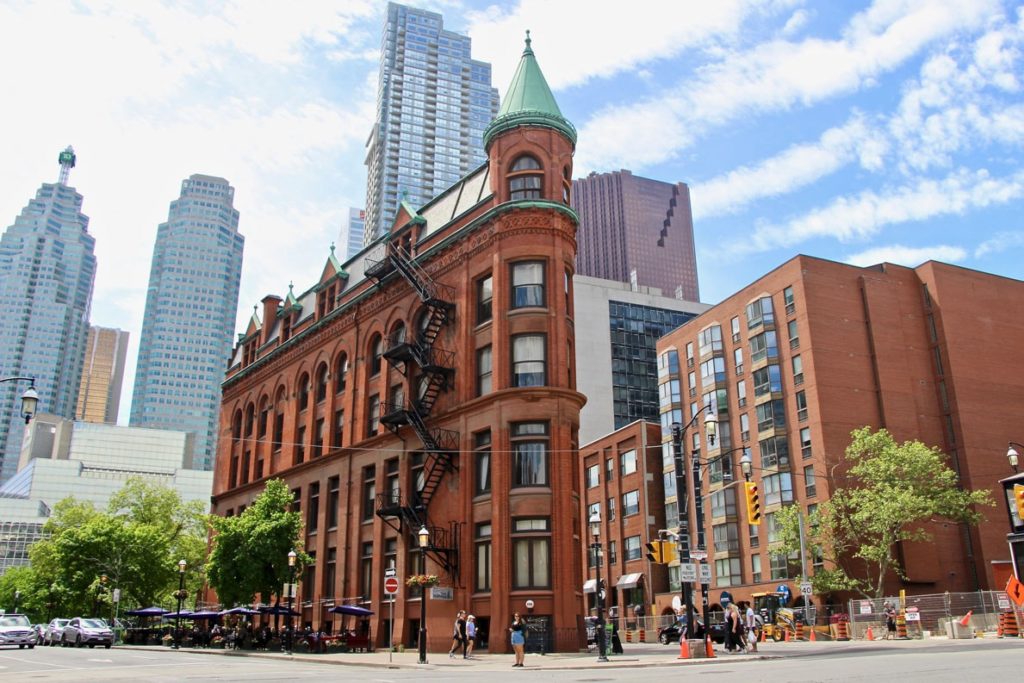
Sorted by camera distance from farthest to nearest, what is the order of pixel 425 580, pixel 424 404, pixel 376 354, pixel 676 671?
pixel 376 354, pixel 424 404, pixel 425 580, pixel 676 671

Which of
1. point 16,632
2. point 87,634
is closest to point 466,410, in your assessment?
point 16,632

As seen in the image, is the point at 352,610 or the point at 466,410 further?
the point at 352,610

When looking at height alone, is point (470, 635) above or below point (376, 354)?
below

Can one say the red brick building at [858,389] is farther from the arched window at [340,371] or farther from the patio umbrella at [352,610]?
the patio umbrella at [352,610]

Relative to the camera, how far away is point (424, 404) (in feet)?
142

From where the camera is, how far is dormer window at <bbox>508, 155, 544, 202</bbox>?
138ft

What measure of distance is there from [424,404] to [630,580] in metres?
44.3

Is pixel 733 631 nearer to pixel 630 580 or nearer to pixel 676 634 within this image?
pixel 676 634

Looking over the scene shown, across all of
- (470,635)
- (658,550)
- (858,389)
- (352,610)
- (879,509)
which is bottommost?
(470,635)

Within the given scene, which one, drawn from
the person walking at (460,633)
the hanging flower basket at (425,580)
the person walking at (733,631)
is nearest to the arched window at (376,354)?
the hanging flower basket at (425,580)

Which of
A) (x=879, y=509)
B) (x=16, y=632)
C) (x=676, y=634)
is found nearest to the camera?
(x=16, y=632)

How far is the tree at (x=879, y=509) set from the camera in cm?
5294

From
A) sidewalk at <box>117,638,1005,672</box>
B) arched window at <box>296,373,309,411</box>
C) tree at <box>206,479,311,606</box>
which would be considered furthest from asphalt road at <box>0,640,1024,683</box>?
arched window at <box>296,373,309,411</box>

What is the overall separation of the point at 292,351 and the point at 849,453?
37.7 m
